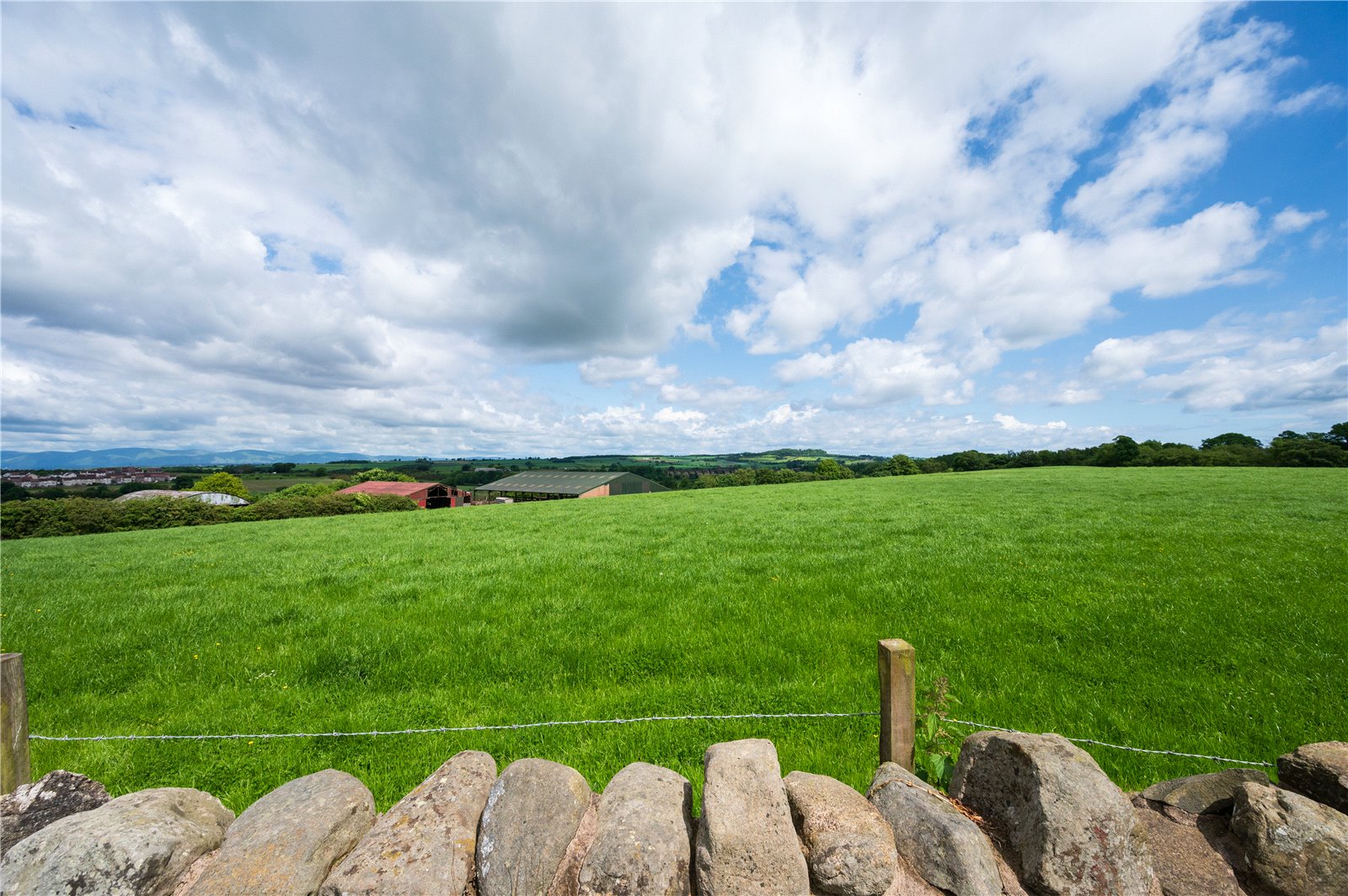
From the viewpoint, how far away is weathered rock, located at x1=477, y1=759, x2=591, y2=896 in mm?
2766

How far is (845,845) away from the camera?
2.73 m

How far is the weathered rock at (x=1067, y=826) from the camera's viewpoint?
109 inches

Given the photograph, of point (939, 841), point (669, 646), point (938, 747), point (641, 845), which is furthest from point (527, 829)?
point (669, 646)

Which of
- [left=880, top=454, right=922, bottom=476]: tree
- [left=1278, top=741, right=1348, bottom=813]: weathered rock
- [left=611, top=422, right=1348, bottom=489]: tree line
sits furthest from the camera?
[left=880, top=454, right=922, bottom=476]: tree

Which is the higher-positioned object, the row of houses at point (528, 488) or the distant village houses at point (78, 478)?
the distant village houses at point (78, 478)

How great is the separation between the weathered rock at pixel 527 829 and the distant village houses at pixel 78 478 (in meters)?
89.7

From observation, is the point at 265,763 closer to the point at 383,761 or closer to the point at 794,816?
the point at 383,761

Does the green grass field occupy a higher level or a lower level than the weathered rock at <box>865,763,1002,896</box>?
lower

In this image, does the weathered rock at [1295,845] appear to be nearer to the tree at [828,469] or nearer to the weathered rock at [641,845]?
the weathered rock at [641,845]

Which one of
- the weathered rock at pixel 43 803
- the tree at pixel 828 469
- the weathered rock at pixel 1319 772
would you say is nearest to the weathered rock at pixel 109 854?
the weathered rock at pixel 43 803

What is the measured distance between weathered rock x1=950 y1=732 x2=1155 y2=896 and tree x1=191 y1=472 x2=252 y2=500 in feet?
371

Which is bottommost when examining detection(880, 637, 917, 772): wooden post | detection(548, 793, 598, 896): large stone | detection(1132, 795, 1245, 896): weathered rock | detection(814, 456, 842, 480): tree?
detection(1132, 795, 1245, 896): weathered rock

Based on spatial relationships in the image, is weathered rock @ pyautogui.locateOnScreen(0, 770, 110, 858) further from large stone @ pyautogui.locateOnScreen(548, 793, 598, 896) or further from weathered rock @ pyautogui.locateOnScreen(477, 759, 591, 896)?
large stone @ pyautogui.locateOnScreen(548, 793, 598, 896)

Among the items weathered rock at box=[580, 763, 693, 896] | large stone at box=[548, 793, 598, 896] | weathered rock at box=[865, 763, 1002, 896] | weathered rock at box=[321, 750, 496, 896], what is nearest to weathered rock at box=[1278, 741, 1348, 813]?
weathered rock at box=[865, 763, 1002, 896]
